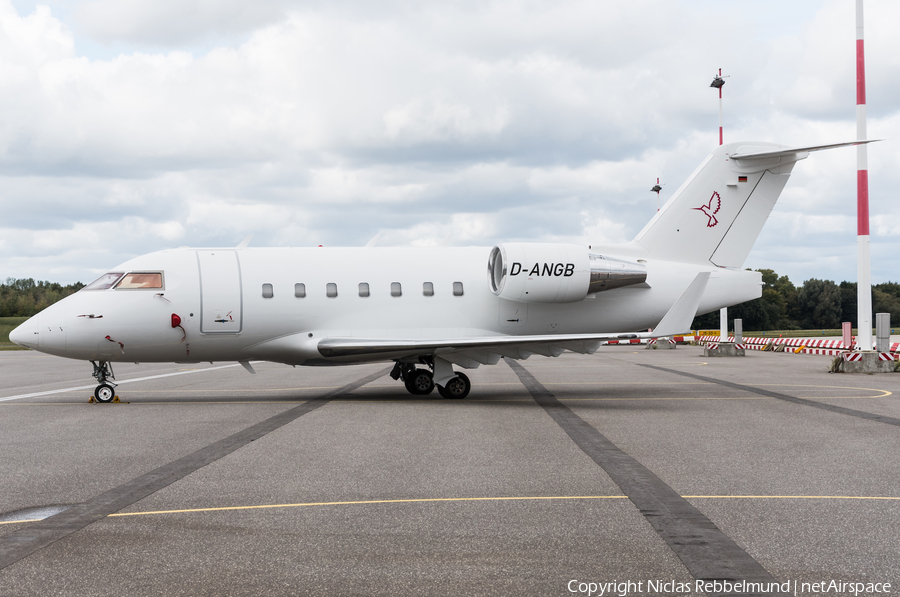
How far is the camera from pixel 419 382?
741 inches

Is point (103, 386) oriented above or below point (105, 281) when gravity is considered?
below

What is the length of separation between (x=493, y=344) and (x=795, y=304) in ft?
433

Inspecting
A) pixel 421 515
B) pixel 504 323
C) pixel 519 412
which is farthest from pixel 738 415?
pixel 421 515

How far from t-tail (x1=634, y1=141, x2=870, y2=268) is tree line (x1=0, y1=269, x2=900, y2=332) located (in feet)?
326

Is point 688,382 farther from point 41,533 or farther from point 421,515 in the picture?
point 41,533

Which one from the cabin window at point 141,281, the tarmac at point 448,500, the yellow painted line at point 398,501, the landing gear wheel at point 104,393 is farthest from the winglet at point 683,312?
the landing gear wheel at point 104,393

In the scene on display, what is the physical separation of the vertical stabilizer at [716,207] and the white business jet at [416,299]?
0.04m

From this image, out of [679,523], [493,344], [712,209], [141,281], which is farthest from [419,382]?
[679,523]

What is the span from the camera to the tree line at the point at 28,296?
363 ft

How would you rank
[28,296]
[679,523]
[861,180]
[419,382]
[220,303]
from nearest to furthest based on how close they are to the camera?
[679,523] → [220,303] → [419,382] → [861,180] → [28,296]

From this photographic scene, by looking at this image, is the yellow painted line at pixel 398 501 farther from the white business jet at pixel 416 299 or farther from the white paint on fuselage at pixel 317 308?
the white paint on fuselage at pixel 317 308

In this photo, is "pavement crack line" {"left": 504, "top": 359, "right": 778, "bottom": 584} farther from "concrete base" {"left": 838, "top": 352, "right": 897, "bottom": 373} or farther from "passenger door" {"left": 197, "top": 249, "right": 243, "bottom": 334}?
"concrete base" {"left": 838, "top": 352, "right": 897, "bottom": 373}

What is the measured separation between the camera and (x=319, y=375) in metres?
28.0

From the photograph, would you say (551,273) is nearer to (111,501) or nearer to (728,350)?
(111,501)
